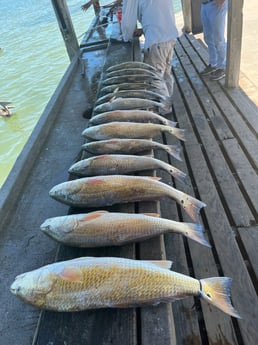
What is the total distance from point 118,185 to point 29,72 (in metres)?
14.3

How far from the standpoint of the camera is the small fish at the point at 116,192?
8.27 feet

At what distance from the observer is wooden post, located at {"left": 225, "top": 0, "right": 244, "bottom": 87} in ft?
16.9

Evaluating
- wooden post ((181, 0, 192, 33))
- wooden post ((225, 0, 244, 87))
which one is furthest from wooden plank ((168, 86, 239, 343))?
wooden post ((181, 0, 192, 33))

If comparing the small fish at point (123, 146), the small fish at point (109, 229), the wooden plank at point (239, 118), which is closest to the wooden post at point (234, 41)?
the wooden plank at point (239, 118)

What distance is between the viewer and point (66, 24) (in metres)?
7.77

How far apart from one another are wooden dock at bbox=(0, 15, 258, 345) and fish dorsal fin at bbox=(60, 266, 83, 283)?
0.73 ft

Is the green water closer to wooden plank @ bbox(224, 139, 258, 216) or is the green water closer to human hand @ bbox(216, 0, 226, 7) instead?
human hand @ bbox(216, 0, 226, 7)

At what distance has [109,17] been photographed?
1051 cm

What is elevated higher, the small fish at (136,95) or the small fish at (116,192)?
the small fish at (116,192)

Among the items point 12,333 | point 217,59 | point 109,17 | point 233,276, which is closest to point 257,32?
point 217,59

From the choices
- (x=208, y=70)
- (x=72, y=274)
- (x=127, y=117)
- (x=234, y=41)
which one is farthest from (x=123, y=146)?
(x=208, y=70)

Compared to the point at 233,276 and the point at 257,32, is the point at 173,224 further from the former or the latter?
the point at 257,32

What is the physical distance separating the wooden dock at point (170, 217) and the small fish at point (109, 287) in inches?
4.5

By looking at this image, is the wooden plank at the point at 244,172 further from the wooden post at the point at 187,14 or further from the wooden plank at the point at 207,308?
the wooden post at the point at 187,14
